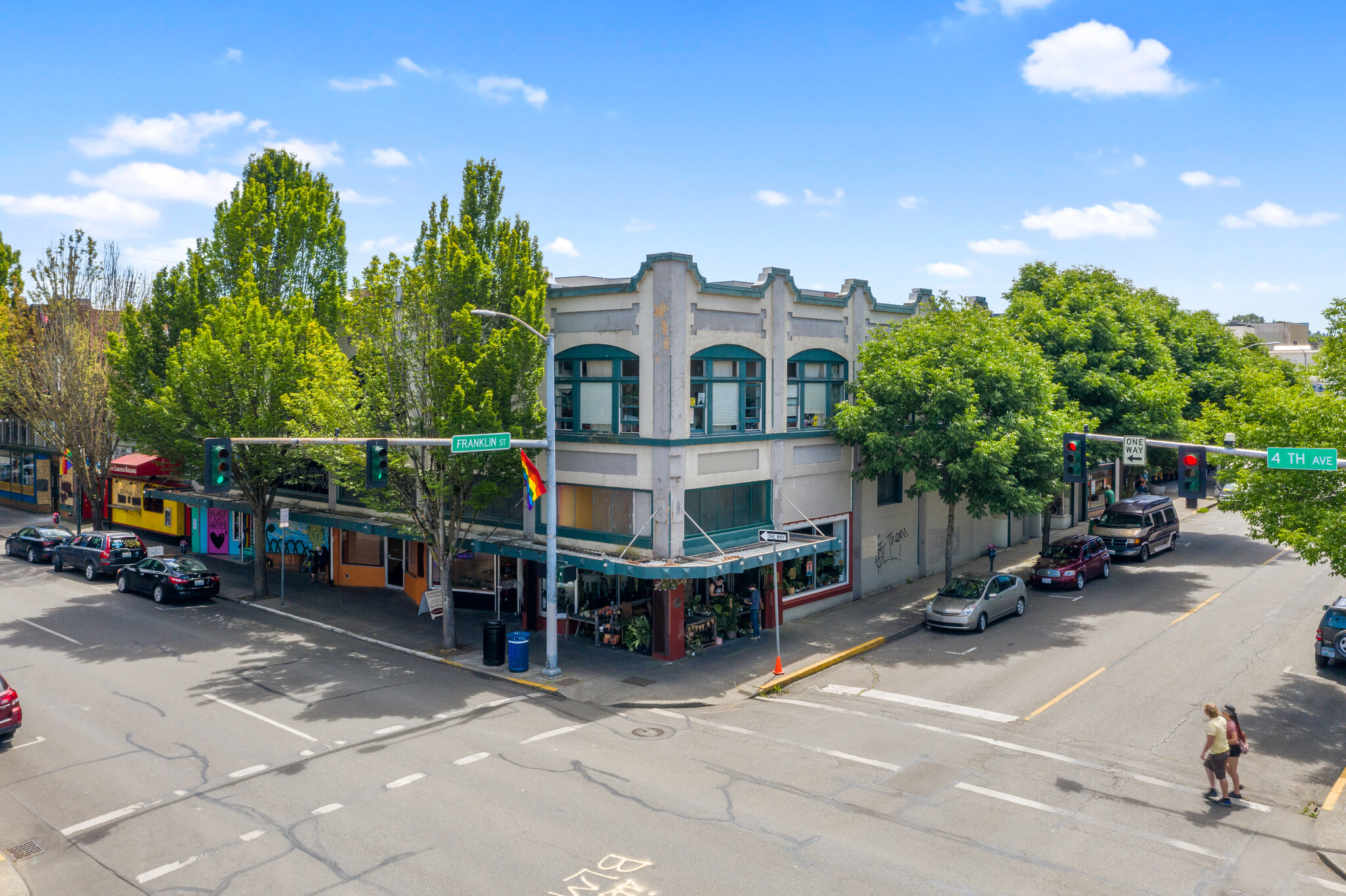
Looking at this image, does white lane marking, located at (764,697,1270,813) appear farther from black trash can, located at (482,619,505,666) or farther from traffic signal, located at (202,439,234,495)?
traffic signal, located at (202,439,234,495)

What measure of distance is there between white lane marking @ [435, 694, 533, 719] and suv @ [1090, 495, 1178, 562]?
24919 millimetres

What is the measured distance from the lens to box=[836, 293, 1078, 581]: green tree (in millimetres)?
25922

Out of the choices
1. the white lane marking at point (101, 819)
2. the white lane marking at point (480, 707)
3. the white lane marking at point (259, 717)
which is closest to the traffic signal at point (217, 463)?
the white lane marking at point (259, 717)

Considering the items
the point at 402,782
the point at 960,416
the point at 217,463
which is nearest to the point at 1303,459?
the point at 960,416

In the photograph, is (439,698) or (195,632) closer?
(439,698)

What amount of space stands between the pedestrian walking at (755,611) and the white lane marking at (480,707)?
7.66m

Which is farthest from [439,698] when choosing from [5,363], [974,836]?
[5,363]

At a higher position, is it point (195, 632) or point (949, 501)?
point (949, 501)

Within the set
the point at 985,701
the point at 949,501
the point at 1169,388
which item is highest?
the point at 1169,388

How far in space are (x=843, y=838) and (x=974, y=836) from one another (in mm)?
1885

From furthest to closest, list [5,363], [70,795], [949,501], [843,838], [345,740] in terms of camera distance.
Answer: [5,363]
[949,501]
[345,740]
[70,795]
[843,838]

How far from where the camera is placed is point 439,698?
19.6 meters

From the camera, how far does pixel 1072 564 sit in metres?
31.4

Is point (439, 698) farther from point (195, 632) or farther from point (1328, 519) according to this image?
point (1328, 519)
